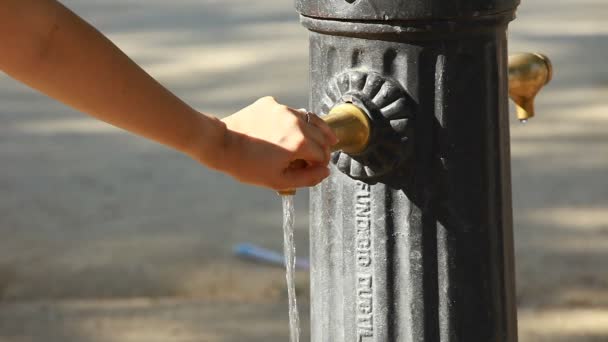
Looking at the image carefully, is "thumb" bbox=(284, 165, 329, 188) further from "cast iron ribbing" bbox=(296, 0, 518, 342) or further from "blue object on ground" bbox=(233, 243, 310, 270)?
"blue object on ground" bbox=(233, 243, 310, 270)

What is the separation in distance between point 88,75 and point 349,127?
0.25 m

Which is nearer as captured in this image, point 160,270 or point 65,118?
point 160,270

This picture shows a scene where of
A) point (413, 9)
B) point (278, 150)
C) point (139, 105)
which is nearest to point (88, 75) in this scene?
point (139, 105)

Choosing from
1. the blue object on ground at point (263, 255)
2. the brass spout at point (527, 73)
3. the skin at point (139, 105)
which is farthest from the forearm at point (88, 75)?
the blue object on ground at point (263, 255)

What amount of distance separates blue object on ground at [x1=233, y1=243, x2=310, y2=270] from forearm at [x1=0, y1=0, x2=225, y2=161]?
1.63 m

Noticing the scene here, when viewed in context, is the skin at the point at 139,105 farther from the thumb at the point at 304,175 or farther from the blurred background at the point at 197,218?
the blurred background at the point at 197,218

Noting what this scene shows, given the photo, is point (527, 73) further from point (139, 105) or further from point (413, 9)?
point (139, 105)

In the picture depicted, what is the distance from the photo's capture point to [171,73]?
170 inches

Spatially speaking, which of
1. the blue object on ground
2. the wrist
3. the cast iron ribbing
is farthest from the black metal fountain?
the blue object on ground

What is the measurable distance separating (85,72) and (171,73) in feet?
11.2

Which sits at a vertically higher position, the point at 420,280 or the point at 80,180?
the point at 80,180

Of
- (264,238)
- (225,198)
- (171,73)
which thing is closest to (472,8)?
(264,238)

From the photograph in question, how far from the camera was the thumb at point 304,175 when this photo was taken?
1.00 meters

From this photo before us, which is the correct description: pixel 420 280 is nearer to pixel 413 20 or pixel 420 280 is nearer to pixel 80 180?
pixel 413 20
